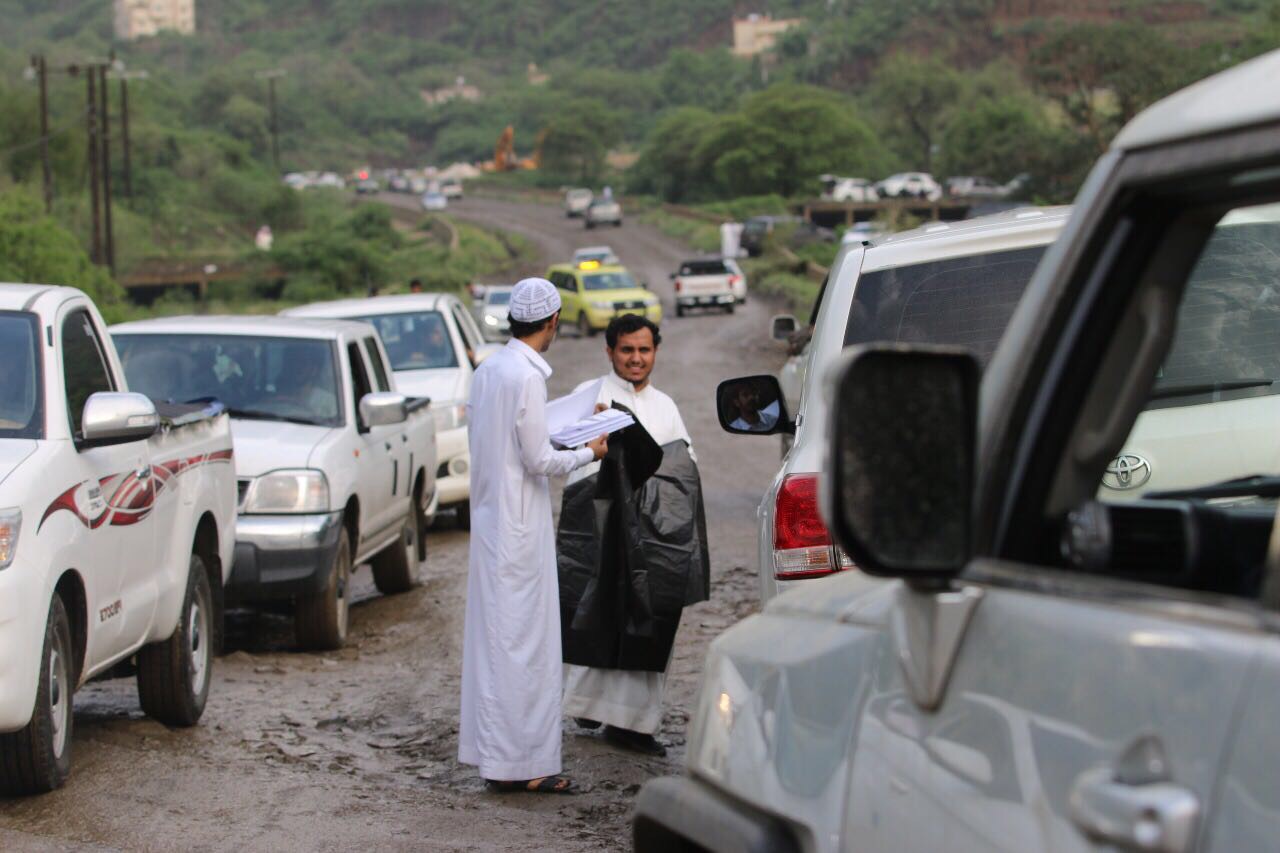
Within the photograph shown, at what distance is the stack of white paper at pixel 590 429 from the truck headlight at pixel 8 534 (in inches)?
78.1

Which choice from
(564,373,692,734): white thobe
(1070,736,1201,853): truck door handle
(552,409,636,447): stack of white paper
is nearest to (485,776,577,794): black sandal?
(564,373,692,734): white thobe

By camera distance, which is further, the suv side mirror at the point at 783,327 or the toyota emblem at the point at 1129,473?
the suv side mirror at the point at 783,327

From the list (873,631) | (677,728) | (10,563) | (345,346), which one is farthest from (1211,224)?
(345,346)

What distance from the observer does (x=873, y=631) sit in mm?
2594

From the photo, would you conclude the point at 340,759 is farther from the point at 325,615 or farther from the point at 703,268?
the point at 703,268

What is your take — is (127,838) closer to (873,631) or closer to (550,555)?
(550,555)

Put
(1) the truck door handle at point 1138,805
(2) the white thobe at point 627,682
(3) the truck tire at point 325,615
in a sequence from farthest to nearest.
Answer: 1. (3) the truck tire at point 325,615
2. (2) the white thobe at point 627,682
3. (1) the truck door handle at point 1138,805

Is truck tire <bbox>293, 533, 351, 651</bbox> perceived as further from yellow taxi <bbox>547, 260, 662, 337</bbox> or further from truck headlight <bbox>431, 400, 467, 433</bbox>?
yellow taxi <bbox>547, 260, 662, 337</bbox>

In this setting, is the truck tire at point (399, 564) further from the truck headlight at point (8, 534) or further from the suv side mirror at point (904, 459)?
the suv side mirror at point (904, 459)

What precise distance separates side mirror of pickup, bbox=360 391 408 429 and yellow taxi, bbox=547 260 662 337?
3180 cm

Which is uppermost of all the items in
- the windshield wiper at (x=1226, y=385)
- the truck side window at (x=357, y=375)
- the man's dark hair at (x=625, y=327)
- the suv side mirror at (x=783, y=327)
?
the man's dark hair at (x=625, y=327)

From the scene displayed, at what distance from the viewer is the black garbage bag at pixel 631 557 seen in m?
7.34

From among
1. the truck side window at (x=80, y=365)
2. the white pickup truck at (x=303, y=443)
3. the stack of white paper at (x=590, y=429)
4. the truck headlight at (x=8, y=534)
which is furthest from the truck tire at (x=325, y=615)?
the truck headlight at (x=8, y=534)

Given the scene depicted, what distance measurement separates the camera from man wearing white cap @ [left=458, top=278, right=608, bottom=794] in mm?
6738
